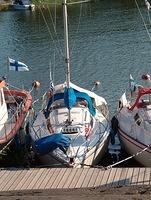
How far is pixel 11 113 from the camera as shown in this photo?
24.3m

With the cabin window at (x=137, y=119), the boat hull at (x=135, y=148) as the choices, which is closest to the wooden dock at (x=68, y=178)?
the boat hull at (x=135, y=148)

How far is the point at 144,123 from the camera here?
20125mm

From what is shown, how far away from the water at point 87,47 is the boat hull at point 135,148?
23.2 feet

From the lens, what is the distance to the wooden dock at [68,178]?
55.1 ft

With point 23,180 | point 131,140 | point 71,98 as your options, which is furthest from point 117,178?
point 71,98

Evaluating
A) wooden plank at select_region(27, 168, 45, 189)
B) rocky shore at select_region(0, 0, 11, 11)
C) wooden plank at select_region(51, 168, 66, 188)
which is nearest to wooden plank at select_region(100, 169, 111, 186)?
wooden plank at select_region(51, 168, 66, 188)

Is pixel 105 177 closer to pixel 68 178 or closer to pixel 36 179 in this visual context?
pixel 68 178

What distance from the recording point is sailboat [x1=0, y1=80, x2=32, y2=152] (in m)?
21.6

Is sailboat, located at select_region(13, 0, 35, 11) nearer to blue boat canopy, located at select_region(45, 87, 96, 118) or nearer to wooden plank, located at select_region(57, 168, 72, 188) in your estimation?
blue boat canopy, located at select_region(45, 87, 96, 118)

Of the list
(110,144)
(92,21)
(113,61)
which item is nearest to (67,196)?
(110,144)

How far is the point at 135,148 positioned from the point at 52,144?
129 inches

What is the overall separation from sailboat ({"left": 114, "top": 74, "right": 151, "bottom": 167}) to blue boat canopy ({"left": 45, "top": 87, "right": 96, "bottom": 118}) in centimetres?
134

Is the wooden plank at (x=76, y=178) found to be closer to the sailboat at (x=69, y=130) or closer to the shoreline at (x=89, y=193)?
the shoreline at (x=89, y=193)

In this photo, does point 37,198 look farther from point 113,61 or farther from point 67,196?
point 113,61
